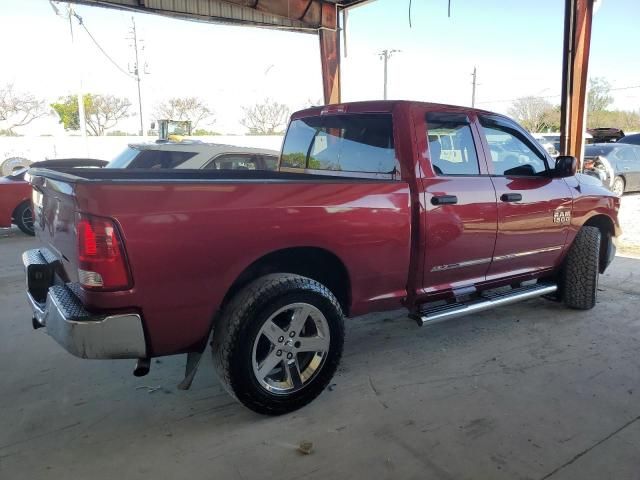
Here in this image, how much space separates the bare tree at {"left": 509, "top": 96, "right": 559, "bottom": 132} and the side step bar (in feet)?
149

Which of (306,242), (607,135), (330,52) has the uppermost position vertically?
(330,52)

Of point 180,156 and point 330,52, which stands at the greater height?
point 330,52

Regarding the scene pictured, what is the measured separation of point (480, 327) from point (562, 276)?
1.06m

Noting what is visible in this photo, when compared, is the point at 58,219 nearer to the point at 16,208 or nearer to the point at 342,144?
the point at 342,144

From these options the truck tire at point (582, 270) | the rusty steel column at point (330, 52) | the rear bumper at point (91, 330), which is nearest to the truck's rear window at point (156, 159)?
the rear bumper at point (91, 330)

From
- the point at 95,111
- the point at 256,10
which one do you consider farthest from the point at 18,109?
the point at 256,10

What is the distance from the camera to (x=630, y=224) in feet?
31.1

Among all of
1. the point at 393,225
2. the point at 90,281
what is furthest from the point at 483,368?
the point at 90,281

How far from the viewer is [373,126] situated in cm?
371

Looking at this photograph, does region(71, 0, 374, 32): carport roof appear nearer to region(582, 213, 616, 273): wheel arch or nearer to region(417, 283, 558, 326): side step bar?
region(582, 213, 616, 273): wheel arch

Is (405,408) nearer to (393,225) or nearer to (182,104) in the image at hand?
(393,225)

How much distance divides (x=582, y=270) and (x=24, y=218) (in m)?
9.00

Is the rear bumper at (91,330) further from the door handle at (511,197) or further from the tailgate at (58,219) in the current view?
the door handle at (511,197)

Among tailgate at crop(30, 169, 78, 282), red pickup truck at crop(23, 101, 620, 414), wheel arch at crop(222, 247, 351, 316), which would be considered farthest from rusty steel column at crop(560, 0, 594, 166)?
tailgate at crop(30, 169, 78, 282)
